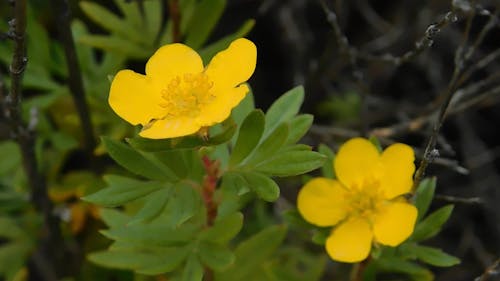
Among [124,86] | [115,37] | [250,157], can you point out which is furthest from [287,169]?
[115,37]

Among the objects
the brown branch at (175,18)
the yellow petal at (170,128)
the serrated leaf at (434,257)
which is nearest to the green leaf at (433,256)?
the serrated leaf at (434,257)

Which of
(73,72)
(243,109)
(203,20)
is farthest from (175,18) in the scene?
(243,109)

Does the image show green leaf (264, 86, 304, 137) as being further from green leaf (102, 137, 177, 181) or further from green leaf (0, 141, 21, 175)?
green leaf (0, 141, 21, 175)

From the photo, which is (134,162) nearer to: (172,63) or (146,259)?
(172,63)

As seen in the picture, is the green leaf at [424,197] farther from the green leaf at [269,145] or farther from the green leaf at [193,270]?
the green leaf at [193,270]

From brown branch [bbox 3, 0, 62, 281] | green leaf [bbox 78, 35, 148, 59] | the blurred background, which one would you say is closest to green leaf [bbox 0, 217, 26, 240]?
brown branch [bbox 3, 0, 62, 281]
